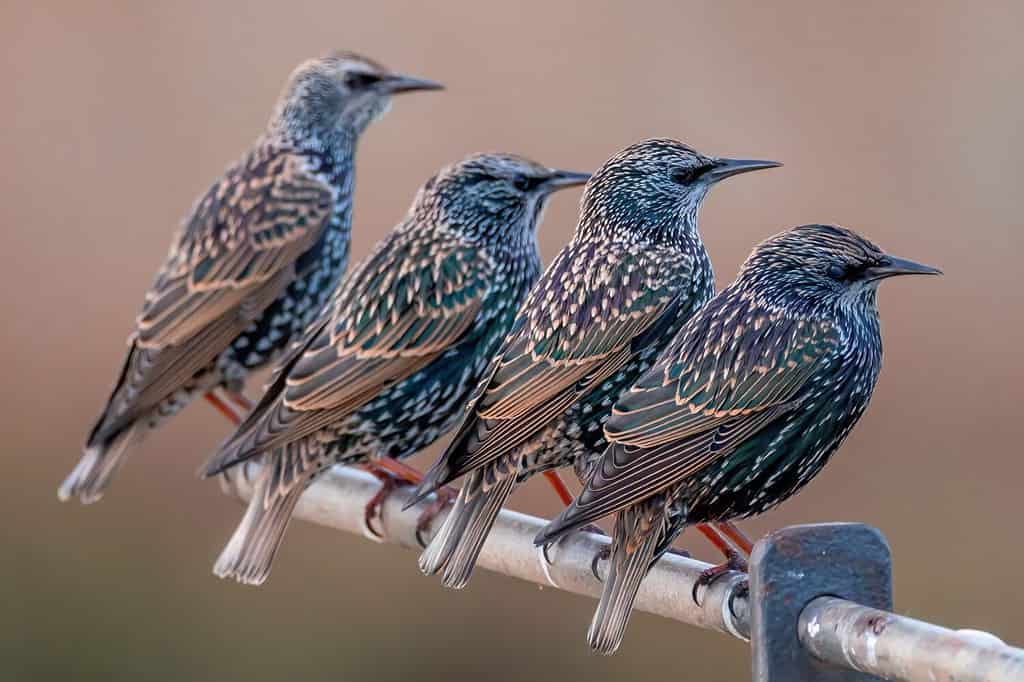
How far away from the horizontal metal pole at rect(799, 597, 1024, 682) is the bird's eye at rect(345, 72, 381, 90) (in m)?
2.55

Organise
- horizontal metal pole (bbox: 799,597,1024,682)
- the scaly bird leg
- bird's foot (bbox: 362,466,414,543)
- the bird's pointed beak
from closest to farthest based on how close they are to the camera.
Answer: horizontal metal pole (bbox: 799,597,1024,682)
the scaly bird leg
the bird's pointed beak
bird's foot (bbox: 362,466,414,543)

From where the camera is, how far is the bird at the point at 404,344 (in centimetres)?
385

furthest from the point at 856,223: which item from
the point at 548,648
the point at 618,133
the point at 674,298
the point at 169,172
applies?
the point at 674,298

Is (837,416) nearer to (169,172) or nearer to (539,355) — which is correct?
(539,355)

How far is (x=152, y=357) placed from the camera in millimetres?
4570

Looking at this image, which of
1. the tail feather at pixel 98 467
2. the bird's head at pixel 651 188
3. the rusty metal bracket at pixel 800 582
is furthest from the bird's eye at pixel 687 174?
the tail feather at pixel 98 467

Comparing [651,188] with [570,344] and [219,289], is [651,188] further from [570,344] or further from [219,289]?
[219,289]

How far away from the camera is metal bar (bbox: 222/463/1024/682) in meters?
2.37

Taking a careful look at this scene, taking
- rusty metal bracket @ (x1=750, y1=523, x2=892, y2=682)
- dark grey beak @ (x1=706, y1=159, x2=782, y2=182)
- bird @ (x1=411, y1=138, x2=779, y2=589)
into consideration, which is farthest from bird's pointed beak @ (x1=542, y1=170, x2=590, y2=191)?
rusty metal bracket @ (x1=750, y1=523, x2=892, y2=682)

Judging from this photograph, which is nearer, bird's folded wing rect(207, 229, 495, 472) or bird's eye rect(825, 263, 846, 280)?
bird's eye rect(825, 263, 846, 280)

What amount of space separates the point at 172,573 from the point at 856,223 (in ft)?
12.4

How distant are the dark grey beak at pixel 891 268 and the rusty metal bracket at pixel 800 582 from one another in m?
0.46

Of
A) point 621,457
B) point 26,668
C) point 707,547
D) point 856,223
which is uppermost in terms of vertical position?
point 621,457

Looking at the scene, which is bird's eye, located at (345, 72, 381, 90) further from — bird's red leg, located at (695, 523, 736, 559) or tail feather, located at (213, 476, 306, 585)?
bird's red leg, located at (695, 523, 736, 559)
